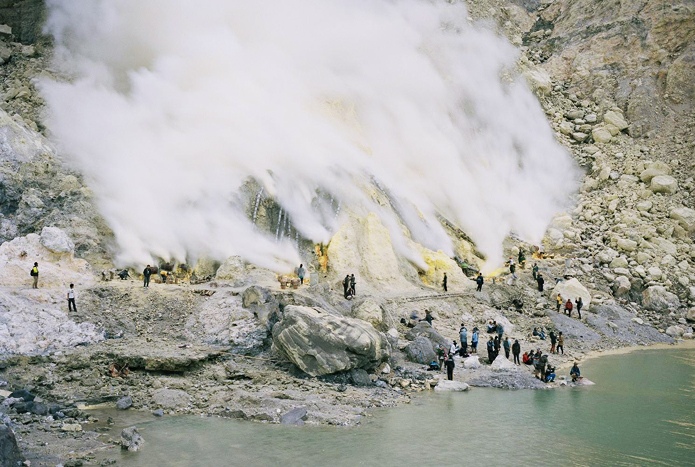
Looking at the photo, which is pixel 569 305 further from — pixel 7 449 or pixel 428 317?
pixel 7 449

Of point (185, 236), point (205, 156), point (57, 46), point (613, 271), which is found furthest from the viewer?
point (57, 46)

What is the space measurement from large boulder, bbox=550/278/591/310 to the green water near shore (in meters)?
12.1

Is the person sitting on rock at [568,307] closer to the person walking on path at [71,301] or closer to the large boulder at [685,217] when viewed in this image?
the large boulder at [685,217]

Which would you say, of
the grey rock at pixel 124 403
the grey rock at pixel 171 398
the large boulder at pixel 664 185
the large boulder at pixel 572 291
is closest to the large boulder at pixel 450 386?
the grey rock at pixel 171 398

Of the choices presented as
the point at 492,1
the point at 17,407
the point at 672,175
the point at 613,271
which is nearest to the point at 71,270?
the point at 17,407

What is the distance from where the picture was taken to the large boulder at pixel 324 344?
1842 centimetres

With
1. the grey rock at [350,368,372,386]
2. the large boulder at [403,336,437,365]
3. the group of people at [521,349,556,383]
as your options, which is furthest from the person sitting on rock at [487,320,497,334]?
the grey rock at [350,368,372,386]

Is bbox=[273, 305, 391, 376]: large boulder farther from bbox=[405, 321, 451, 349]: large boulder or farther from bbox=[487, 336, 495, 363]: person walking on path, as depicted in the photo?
bbox=[487, 336, 495, 363]: person walking on path

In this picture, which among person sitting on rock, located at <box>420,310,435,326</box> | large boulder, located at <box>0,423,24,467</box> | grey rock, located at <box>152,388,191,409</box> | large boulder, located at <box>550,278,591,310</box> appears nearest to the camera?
large boulder, located at <box>0,423,24,467</box>

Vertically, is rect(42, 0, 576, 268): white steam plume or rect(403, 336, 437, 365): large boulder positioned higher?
rect(42, 0, 576, 268): white steam plume

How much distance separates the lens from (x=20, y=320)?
18984 millimetres

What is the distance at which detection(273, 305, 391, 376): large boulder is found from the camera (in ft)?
60.4

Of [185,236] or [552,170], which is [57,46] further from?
[552,170]

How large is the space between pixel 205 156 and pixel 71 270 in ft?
34.5
